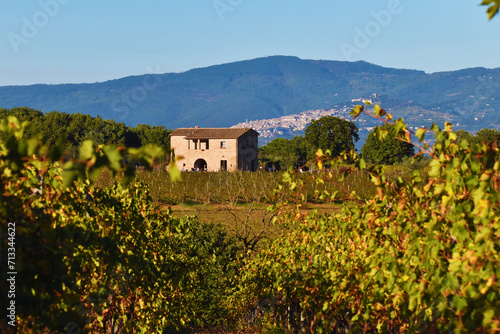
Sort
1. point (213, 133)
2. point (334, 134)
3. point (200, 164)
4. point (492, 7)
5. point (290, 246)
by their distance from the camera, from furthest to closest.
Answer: point (334, 134), point (200, 164), point (213, 133), point (290, 246), point (492, 7)

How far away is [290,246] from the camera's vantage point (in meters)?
12.7

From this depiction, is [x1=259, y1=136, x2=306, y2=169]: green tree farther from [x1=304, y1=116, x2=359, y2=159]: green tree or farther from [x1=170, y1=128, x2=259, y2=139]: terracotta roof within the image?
→ [x1=170, y1=128, x2=259, y2=139]: terracotta roof

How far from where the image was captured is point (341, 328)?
12.4m

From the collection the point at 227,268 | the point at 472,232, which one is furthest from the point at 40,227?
the point at 227,268

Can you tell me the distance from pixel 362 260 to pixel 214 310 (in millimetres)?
11088

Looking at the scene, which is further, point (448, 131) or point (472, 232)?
point (448, 131)

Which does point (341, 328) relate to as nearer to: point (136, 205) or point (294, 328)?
point (294, 328)

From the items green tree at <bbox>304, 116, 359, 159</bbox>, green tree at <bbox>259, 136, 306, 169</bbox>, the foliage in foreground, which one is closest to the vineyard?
the foliage in foreground

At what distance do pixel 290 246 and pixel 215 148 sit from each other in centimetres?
6839

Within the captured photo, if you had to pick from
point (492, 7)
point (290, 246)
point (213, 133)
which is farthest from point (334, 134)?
point (492, 7)

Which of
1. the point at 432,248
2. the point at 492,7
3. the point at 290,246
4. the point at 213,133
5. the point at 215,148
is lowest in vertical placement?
the point at 290,246

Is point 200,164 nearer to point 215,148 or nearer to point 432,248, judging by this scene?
point 215,148

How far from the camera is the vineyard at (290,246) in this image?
4.71m

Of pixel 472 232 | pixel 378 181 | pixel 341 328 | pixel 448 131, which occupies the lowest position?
pixel 341 328
